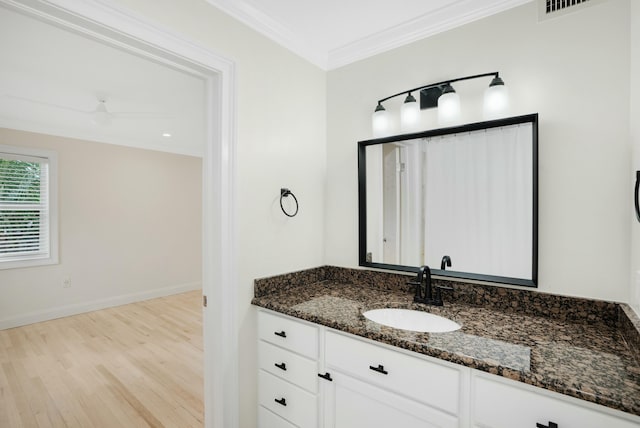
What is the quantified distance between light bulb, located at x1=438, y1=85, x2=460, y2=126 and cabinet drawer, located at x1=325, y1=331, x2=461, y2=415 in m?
1.22

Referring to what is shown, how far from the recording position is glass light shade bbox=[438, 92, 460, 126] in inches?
65.3

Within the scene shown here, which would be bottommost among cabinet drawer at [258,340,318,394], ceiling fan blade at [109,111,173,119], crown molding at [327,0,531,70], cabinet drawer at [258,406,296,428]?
cabinet drawer at [258,406,296,428]

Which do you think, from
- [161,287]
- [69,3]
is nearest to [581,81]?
[69,3]

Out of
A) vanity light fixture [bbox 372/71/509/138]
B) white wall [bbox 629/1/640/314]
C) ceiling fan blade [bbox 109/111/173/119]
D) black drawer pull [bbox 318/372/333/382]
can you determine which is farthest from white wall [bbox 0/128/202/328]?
white wall [bbox 629/1/640/314]

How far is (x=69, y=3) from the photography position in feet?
3.71

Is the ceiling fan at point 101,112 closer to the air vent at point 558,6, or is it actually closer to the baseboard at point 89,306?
the baseboard at point 89,306

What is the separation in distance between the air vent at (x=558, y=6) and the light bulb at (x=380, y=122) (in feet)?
2.77

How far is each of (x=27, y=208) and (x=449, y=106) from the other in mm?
4963

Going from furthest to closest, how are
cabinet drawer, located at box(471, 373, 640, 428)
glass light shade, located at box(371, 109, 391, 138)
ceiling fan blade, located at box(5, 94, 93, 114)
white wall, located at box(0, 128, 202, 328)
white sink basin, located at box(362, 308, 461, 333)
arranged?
1. white wall, located at box(0, 128, 202, 328)
2. ceiling fan blade, located at box(5, 94, 93, 114)
3. glass light shade, located at box(371, 109, 391, 138)
4. white sink basin, located at box(362, 308, 461, 333)
5. cabinet drawer, located at box(471, 373, 640, 428)

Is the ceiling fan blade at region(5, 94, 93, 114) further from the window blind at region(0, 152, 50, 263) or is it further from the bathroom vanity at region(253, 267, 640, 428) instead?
the bathroom vanity at region(253, 267, 640, 428)

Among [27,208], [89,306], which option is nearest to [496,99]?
[27,208]

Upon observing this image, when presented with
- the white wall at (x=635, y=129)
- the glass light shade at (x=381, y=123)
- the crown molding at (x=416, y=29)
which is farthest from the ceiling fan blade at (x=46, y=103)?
the white wall at (x=635, y=129)

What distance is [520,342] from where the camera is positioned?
115cm

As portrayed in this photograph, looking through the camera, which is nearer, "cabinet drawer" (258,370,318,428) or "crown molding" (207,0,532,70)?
"cabinet drawer" (258,370,318,428)
